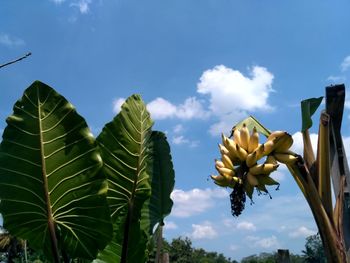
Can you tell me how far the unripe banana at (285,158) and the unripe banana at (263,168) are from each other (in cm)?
3

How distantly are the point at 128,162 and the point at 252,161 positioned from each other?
2.01 feet

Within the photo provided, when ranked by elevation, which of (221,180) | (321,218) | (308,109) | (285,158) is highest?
(308,109)

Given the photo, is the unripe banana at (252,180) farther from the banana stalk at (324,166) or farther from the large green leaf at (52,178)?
the large green leaf at (52,178)

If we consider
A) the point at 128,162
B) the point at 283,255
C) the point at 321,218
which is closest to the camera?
the point at 321,218

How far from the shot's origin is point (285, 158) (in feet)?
5.98

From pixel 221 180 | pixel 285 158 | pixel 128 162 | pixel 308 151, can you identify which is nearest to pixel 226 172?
pixel 221 180

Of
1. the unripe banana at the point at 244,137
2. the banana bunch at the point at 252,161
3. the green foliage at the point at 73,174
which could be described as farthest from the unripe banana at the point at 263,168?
the green foliage at the point at 73,174

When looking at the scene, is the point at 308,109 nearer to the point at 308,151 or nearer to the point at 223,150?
the point at 308,151

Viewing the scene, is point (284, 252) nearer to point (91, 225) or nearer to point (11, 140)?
point (91, 225)

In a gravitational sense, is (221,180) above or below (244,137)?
below

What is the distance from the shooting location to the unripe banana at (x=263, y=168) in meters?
1.82

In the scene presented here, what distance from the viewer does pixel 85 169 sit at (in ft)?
6.30

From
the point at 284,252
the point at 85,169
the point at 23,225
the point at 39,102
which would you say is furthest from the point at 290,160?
the point at 284,252

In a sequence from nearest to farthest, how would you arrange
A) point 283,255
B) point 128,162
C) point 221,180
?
point 221,180 → point 128,162 → point 283,255
